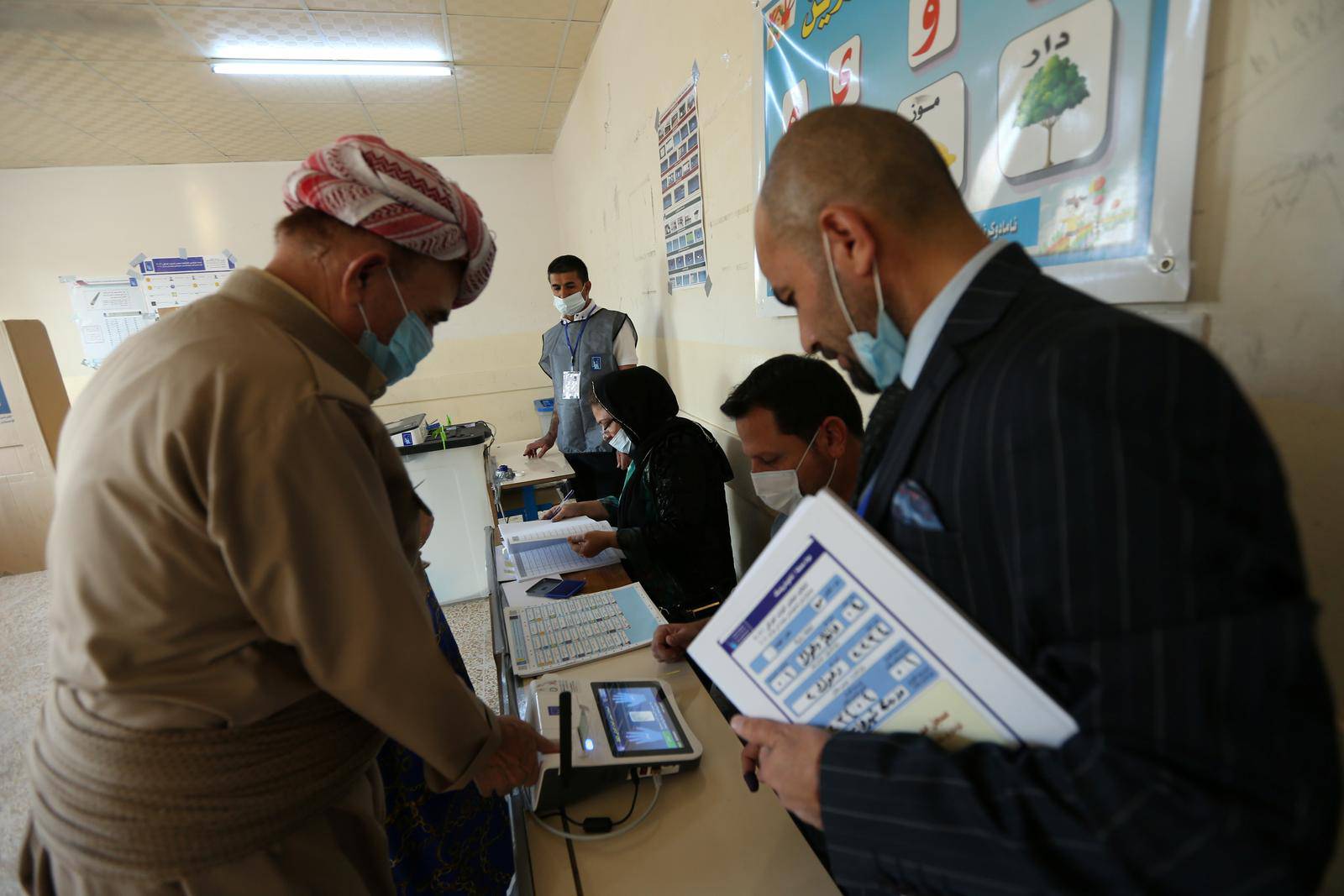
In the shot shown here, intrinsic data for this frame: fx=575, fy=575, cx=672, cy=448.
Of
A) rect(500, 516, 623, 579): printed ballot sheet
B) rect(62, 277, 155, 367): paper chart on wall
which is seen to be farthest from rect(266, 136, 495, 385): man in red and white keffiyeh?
rect(62, 277, 155, 367): paper chart on wall

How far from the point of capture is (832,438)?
1.37 metres

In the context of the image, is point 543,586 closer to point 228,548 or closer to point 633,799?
point 633,799

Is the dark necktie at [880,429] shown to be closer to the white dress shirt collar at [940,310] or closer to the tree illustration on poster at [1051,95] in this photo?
the white dress shirt collar at [940,310]

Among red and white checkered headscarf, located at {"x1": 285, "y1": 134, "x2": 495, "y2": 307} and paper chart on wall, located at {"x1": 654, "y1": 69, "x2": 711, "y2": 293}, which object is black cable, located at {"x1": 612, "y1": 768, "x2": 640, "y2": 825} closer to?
red and white checkered headscarf, located at {"x1": 285, "y1": 134, "x2": 495, "y2": 307}

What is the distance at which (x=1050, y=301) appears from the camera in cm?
51

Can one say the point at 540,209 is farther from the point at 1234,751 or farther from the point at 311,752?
the point at 1234,751

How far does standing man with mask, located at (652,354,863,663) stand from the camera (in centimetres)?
136

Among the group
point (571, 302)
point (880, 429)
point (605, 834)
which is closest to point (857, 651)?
point (880, 429)

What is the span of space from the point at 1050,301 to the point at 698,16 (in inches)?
76.2

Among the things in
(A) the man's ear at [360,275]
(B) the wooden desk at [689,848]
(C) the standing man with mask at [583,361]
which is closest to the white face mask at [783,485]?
(B) the wooden desk at [689,848]

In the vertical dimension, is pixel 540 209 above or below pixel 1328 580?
above

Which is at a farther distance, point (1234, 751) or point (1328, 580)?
point (1328, 580)

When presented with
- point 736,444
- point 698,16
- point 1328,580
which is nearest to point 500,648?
point 736,444

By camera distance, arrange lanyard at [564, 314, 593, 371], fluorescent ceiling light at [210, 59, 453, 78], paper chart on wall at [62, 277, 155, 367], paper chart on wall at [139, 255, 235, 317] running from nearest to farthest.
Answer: lanyard at [564, 314, 593, 371]
fluorescent ceiling light at [210, 59, 453, 78]
paper chart on wall at [62, 277, 155, 367]
paper chart on wall at [139, 255, 235, 317]
